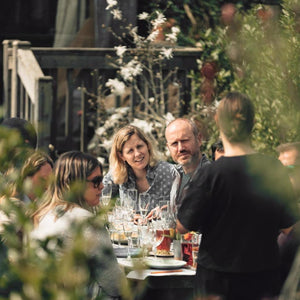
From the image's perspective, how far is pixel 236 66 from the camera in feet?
20.3

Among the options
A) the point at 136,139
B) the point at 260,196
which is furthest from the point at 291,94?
the point at 136,139

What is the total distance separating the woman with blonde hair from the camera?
17.6 ft

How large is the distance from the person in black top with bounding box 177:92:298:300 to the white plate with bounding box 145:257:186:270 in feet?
1.34

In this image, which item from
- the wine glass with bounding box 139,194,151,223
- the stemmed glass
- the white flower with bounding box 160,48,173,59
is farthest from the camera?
the white flower with bounding box 160,48,173,59

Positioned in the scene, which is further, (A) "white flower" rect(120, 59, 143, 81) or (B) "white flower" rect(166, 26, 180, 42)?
(B) "white flower" rect(166, 26, 180, 42)

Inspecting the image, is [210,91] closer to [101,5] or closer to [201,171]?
[101,5]

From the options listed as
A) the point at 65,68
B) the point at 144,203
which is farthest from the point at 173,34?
the point at 144,203

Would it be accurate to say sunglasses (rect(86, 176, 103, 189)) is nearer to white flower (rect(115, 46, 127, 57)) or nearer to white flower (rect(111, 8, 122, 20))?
white flower (rect(115, 46, 127, 57))

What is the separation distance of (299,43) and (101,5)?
19.2 feet

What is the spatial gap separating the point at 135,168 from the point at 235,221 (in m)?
2.31

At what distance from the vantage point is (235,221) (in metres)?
3.17

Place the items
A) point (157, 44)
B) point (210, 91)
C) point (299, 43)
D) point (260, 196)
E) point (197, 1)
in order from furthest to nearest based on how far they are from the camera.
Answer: point (197, 1)
point (157, 44)
point (210, 91)
point (260, 196)
point (299, 43)

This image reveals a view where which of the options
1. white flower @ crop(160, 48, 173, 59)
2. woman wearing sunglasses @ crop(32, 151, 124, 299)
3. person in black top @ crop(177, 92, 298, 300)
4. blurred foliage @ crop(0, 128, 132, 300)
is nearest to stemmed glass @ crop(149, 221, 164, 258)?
woman wearing sunglasses @ crop(32, 151, 124, 299)

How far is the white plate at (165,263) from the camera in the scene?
12.0 feet
